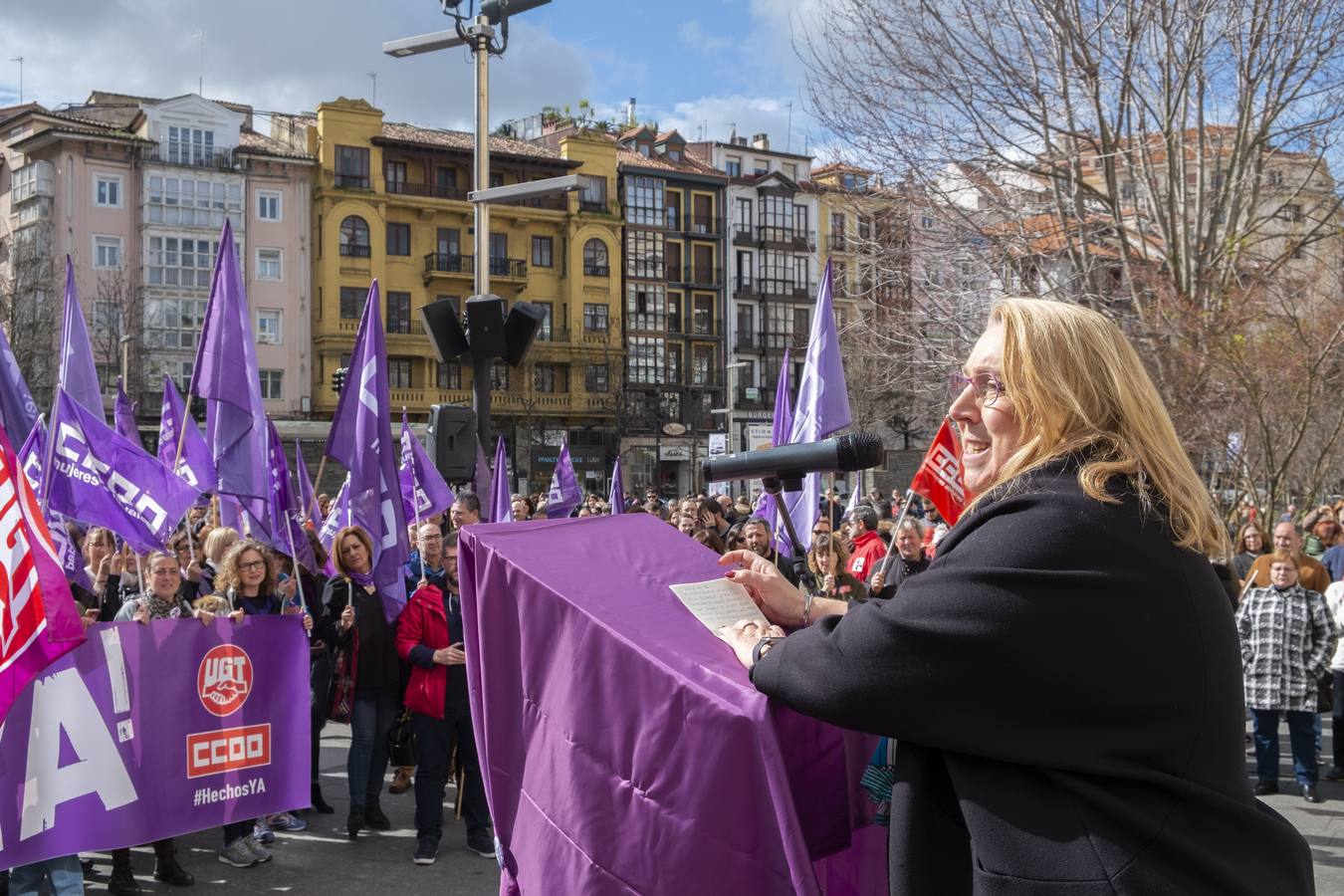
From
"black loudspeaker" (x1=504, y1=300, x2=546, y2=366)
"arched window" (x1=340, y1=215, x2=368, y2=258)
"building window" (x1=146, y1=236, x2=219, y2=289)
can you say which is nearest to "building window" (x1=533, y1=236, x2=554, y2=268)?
"arched window" (x1=340, y1=215, x2=368, y2=258)

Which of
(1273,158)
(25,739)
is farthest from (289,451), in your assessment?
(25,739)

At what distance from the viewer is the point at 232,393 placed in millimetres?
9352

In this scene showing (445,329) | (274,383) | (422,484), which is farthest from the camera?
(274,383)

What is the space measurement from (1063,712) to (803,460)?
1.10m

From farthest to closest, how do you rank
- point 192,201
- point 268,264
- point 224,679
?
point 268,264, point 192,201, point 224,679

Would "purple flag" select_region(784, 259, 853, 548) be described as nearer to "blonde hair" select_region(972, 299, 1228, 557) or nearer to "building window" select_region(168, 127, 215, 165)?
"blonde hair" select_region(972, 299, 1228, 557)

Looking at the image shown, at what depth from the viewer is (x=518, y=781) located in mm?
2881

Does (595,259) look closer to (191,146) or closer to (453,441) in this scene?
(191,146)

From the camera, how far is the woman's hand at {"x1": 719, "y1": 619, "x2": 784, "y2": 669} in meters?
2.44

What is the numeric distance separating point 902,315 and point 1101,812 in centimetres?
1850

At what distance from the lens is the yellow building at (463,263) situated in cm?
5731

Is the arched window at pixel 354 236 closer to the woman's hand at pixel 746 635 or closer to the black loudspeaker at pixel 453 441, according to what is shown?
the black loudspeaker at pixel 453 441

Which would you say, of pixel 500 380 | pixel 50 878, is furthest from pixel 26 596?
pixel 500 380

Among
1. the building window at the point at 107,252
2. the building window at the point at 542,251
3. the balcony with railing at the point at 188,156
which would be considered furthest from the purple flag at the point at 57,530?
the building window at the point at 542,251
